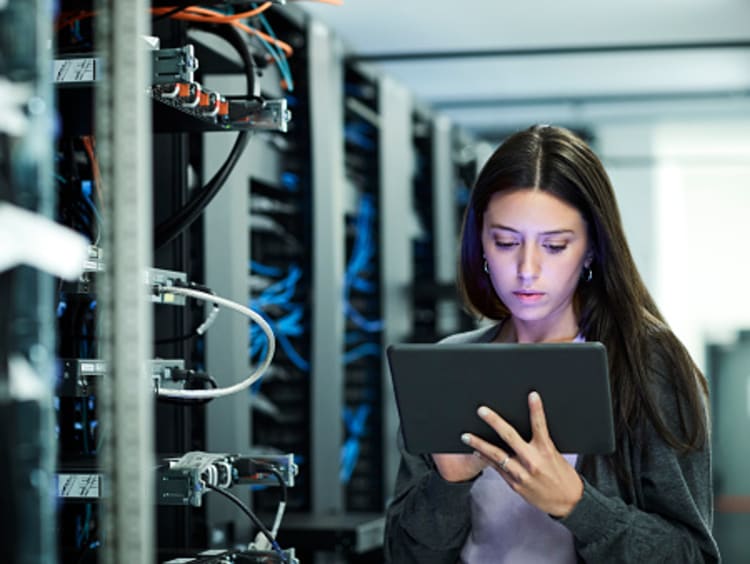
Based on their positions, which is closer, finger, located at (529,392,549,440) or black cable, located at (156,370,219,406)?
finger, located at (529,392,549,440)

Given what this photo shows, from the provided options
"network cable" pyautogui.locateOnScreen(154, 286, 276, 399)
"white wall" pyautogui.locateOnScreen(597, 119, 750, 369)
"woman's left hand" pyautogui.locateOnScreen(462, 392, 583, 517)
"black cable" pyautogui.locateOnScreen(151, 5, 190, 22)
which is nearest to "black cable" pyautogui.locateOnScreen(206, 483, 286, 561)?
"network cable" pyautogui.locateOnScreen(154, 286, 276, 399)

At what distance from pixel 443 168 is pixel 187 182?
12.3 ft

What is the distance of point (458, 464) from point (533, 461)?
167 mm

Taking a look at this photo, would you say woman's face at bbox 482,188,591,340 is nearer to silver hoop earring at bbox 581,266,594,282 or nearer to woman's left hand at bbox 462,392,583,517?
silver hoop earring at bbox 581,266,594,282

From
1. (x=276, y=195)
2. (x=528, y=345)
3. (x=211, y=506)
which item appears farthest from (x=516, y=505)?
(x=276, y=195)

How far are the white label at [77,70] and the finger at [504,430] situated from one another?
656mm

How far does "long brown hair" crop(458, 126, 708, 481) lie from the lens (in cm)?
157

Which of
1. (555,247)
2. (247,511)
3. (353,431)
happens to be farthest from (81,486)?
(353,431)

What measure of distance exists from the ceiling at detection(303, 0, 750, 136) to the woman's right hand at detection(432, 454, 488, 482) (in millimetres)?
2377

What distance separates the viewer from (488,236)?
1684 mm

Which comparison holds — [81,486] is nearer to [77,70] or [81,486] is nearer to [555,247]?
[77,70]

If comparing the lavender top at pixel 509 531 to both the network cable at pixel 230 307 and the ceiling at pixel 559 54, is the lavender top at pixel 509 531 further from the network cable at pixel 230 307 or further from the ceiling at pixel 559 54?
the ceiling at pixel 559 54

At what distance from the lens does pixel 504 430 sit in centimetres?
145

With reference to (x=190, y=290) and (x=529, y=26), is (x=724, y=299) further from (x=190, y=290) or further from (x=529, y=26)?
(x=190, y=290)
